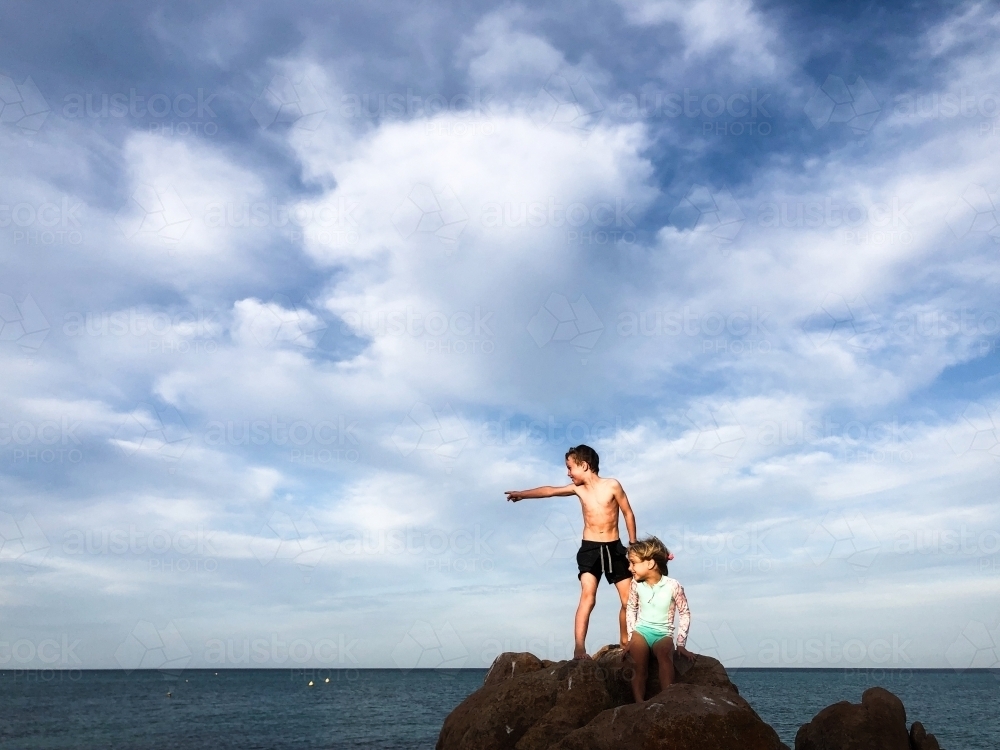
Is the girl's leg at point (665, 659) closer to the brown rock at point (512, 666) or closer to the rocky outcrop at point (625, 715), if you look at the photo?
the rocky outcrop at point (625, 715)

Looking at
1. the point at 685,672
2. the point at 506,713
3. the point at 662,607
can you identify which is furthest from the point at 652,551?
the point at 506,713

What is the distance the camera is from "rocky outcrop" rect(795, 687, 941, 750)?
44.5 ft

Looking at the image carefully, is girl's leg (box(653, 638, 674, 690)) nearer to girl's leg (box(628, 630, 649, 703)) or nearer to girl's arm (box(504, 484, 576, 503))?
girl's leg (box(628, 630, 649, 703))

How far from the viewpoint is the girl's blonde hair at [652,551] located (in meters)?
10.3

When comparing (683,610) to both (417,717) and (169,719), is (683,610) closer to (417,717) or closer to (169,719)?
(417,717)

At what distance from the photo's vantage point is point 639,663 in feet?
33.6

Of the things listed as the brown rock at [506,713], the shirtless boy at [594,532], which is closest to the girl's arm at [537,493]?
the shirtless boy at [594,532]

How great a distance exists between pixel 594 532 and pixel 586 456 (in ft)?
3.67

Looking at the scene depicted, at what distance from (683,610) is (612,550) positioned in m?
1.61

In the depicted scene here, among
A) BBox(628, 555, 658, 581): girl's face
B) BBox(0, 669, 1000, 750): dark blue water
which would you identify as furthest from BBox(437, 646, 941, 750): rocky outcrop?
BBox(0, 669, 1000, 750): dark blue water

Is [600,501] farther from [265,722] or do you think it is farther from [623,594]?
[265,722]

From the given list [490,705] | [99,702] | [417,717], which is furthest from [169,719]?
[490,705]

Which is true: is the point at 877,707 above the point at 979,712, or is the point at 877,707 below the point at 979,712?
above

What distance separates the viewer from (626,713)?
9.20 meters
